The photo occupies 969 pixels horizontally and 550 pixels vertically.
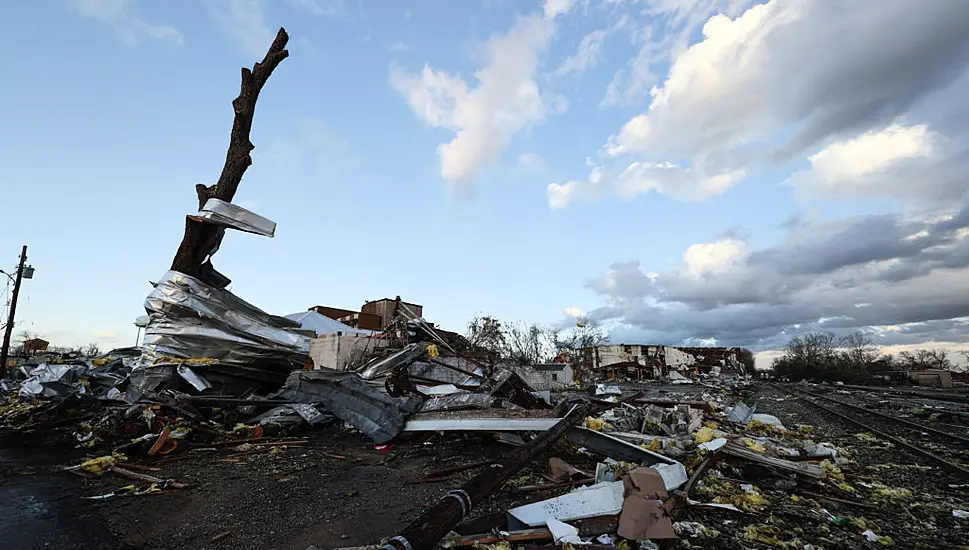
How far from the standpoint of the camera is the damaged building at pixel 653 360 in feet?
113

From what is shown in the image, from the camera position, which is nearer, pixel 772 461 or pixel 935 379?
pixel 772 461

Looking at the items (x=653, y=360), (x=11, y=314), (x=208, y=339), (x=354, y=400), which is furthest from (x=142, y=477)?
(x=653, y=360)

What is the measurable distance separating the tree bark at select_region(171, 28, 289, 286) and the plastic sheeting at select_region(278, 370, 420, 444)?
377 cm

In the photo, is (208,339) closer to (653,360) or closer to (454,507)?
(454,507)

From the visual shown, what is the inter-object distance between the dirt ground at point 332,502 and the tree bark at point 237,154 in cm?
456

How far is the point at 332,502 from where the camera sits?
3613 mm

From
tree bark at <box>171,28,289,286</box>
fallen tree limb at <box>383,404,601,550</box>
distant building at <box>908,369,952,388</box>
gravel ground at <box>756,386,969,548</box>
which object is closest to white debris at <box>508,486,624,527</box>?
fallen tree limb at <box>383,404,601,550</box>

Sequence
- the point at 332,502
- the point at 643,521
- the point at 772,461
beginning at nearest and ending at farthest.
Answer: the point at 643,521 < the point at 332,502 < the point at 772,461

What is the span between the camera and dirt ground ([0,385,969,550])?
2.96 metres

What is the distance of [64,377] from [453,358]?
341 inches

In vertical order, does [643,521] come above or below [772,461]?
above

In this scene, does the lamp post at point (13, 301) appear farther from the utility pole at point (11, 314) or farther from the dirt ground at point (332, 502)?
the dirt ground at point (332, 502)

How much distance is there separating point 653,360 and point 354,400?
36.0 meters

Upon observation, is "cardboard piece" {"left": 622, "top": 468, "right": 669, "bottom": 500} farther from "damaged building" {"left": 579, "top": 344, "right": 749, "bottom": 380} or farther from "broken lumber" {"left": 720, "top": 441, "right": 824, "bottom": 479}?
"damaged building" {"left": 579, "top": 344, "right": 749, "bottom": 380}
